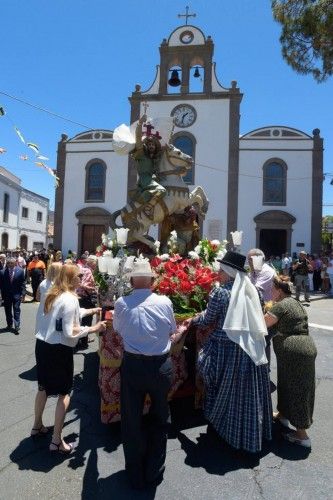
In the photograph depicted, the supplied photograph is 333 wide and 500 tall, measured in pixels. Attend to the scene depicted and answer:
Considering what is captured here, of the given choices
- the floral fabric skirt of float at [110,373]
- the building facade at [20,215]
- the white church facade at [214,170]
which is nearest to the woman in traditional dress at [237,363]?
the floral fabric skirt of float at [110,373]

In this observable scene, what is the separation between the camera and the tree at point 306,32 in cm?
1148

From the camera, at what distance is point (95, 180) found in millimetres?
25141

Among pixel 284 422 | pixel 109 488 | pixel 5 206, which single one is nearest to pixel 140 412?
pixel 109 488

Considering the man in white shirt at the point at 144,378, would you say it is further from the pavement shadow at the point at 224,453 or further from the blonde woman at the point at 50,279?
the blonde woman at the point at 50,279

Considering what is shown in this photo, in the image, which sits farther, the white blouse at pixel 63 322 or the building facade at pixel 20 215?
the building facade at pixel 20 215

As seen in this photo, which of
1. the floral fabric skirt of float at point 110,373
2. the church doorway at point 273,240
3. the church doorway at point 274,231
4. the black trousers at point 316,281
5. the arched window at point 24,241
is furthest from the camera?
the arched window at point 24,241

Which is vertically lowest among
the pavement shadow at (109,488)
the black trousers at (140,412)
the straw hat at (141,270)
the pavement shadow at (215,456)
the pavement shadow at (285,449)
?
the pavement shadow at (109,488)

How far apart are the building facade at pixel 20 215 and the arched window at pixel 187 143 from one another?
14.7 meters

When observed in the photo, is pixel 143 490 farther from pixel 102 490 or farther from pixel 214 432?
pixel 214 432

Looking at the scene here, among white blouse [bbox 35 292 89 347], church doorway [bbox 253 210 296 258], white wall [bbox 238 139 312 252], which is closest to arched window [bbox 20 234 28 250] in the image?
A: white wall [bbox 238 139 312 252]

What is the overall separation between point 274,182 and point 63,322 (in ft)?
70.8

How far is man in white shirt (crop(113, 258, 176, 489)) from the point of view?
9.32 ft

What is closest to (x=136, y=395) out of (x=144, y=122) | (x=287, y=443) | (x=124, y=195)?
(x=287, y=443)

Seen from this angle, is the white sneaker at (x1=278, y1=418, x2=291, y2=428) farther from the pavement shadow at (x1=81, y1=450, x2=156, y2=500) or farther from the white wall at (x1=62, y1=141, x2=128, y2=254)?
the white wall at (x1=62, y1=141, x2=128, y2=254)
